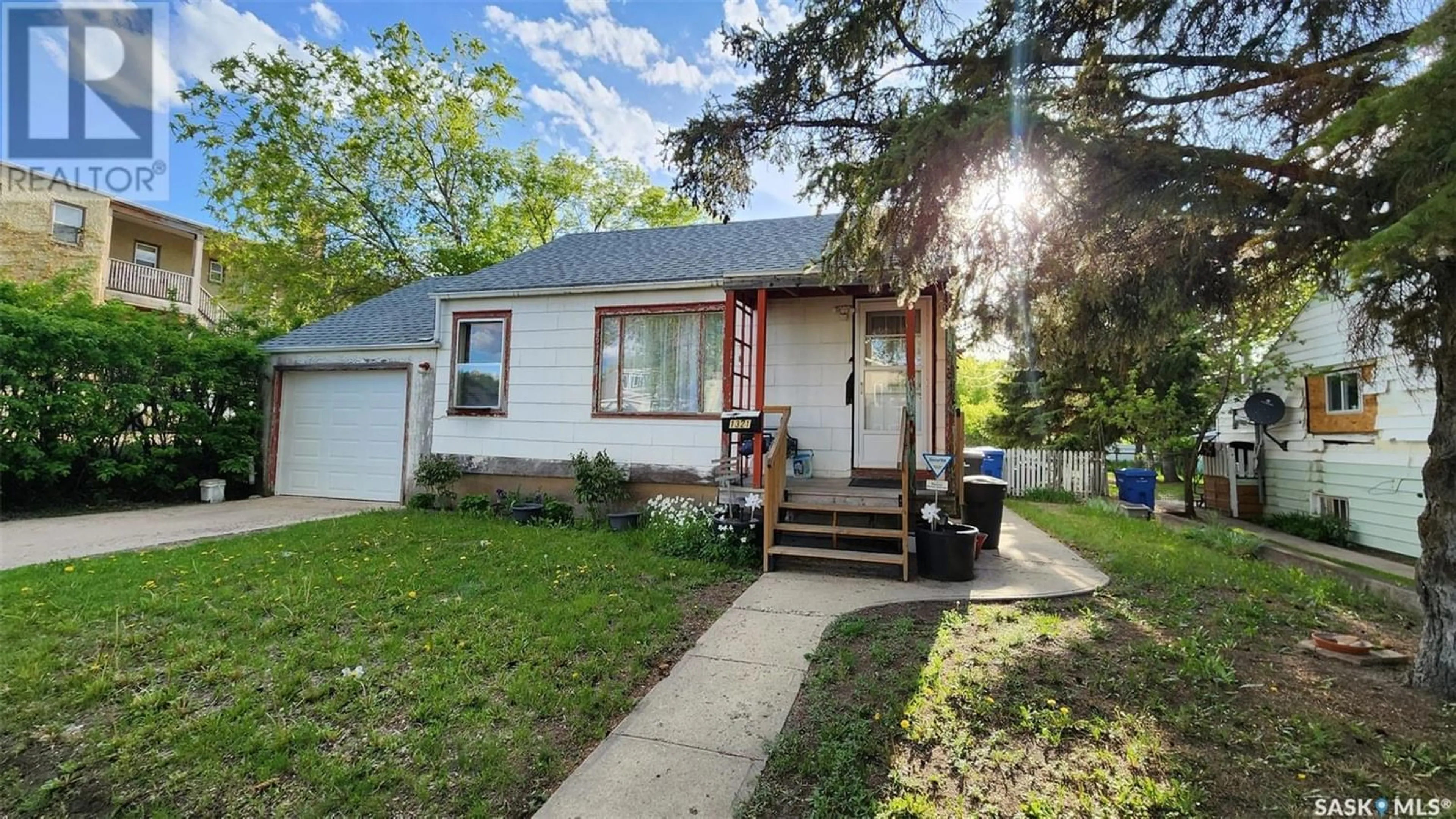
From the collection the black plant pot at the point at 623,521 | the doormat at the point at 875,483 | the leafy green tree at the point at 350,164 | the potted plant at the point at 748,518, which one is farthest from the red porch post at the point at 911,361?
the leafy green tree at the point at 350,164

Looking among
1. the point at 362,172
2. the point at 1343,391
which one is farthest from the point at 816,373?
the point at 362,172

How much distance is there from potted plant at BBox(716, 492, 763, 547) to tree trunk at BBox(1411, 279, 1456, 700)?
456cm

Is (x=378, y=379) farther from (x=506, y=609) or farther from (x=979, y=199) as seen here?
(x=979, y=199)

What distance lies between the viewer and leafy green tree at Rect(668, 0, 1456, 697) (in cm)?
267

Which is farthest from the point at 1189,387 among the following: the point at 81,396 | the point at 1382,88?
the point at 81,396

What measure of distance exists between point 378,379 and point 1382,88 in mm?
11428

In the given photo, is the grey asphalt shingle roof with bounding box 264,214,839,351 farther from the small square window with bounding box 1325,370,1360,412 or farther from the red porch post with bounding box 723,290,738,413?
the small square window with bounding box 1325,370,1360,412

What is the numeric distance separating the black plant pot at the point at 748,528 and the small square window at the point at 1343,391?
931 cm

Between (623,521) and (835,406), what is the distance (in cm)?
312

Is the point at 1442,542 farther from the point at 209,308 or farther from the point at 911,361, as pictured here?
the point at 209,308

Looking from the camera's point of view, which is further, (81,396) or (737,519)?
(81,396)

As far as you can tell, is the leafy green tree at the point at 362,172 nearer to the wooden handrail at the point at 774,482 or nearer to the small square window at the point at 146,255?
the small square window at the point at 146,255

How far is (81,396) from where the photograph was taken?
26.3ft

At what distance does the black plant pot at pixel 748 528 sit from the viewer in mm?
6180
